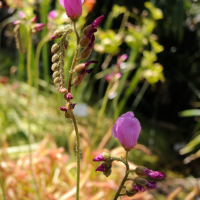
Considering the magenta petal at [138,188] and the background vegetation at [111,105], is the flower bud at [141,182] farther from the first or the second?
the background vegetation at [111,105]

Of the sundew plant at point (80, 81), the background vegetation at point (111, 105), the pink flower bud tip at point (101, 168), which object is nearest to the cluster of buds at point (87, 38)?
the sundew plant at point (80, 81)

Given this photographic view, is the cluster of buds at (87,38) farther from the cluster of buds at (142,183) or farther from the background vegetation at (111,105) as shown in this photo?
the background vegetation at (111,105)

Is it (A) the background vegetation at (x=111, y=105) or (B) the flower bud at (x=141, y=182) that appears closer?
(B) the flower bud at (x=141, y=182)

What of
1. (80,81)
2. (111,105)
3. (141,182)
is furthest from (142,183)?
(111,105)

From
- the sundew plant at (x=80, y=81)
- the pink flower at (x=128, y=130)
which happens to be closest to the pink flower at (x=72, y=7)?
the sundew plant at (x=80, y=81)

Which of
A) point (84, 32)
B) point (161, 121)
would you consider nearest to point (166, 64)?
point (161, 121)

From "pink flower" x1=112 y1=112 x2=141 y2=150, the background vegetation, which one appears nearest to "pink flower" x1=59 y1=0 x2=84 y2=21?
"pink flower" x1=112 y1=112 x2=141 y2=150

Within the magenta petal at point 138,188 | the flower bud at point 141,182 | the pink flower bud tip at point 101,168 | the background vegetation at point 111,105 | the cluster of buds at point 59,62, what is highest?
the cluster of buds at point 59,62

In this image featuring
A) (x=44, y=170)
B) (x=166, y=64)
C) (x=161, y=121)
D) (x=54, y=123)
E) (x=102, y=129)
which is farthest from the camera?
(x=161, y=121)

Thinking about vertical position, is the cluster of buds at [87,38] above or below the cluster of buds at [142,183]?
above

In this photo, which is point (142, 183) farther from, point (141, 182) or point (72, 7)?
point (72, 7)

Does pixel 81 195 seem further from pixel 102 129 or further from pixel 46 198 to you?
pixel 102 129
